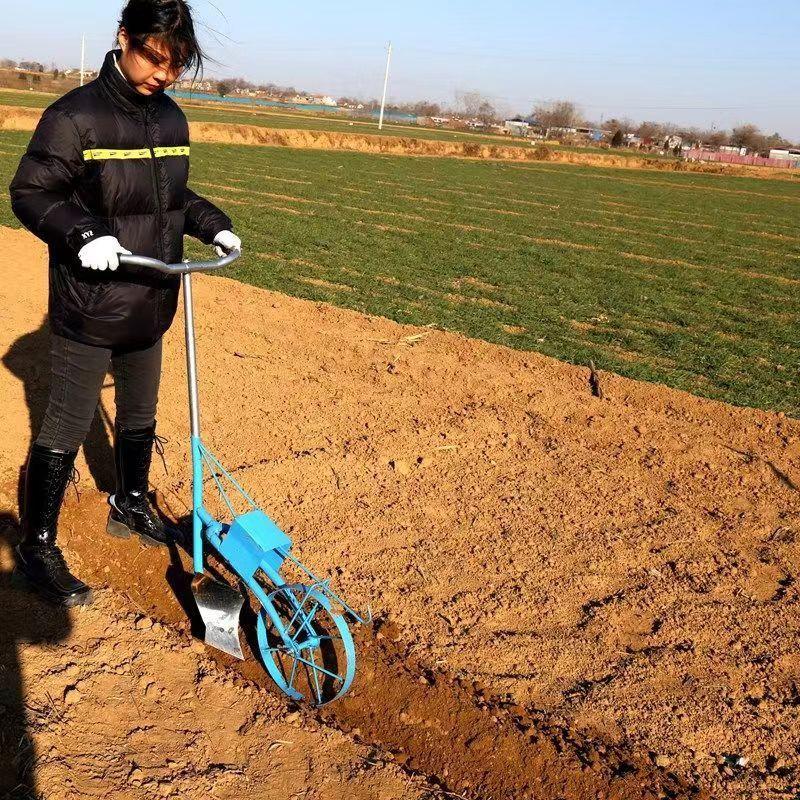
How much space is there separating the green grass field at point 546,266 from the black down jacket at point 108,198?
4.93 m

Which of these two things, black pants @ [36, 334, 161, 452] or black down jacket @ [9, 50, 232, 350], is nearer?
black down jacket @ [9, 50, 232, 350]

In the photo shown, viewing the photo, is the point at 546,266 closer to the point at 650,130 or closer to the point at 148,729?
the point at 148,729

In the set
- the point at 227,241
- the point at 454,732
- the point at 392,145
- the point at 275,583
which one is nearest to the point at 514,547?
the point at 454,732

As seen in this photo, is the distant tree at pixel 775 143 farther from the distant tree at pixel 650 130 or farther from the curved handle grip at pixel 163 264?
the curved handle grip at pixel 163 264

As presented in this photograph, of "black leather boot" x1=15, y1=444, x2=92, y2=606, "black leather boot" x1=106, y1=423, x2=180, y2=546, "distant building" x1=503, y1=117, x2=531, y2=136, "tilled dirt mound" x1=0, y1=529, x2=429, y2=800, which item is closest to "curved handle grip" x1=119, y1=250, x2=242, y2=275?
"black leather boot" x1=15, y1=444, x2=92, y2=606

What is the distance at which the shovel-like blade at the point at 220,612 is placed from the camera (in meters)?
3.14

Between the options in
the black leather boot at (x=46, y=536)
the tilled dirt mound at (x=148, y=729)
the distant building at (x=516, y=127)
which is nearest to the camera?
the tilled dirt mound at (x=148, y=729)

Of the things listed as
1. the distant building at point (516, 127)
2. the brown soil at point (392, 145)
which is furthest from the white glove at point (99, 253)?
the distant building at point (516, 127)

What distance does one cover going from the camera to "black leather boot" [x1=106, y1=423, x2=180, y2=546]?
147 inches

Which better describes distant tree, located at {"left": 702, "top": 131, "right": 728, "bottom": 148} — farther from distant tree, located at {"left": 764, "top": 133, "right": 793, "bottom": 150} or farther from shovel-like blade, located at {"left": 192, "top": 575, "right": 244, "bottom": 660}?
shovel-like blade, located at {"left": 192, "top": 575, "right": 244, "bottom": 660}

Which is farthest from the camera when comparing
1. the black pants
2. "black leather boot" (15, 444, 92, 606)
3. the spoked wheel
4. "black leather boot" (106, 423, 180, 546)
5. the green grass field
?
the green grass field

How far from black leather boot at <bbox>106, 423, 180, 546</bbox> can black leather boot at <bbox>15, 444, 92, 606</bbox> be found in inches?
14.8

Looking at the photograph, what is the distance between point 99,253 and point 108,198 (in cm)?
37

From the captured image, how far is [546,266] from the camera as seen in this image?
12797 mm
